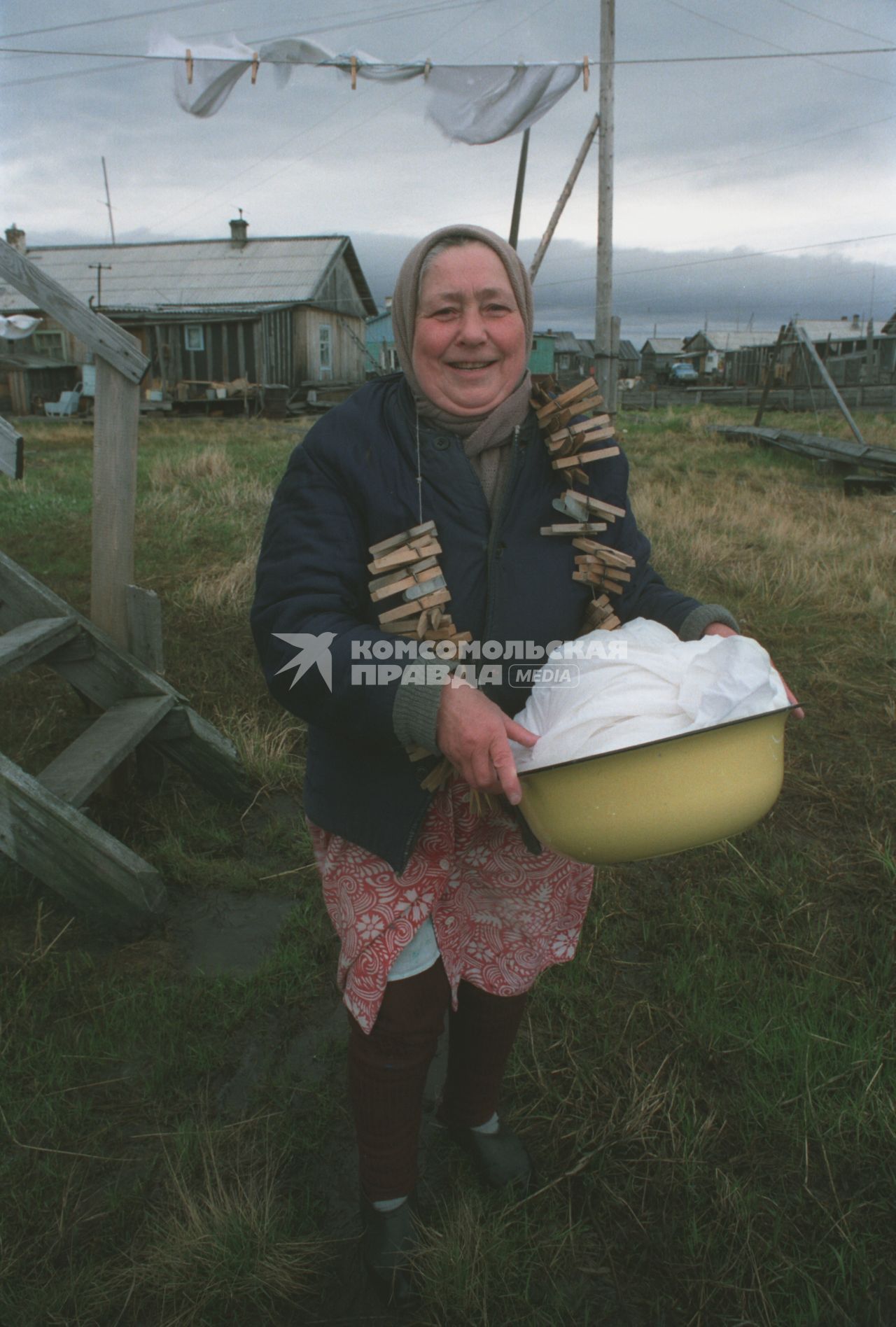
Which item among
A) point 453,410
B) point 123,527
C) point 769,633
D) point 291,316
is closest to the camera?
point 453,410

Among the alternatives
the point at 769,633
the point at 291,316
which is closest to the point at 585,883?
the point at 769,633

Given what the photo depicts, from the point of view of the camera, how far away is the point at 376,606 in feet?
4.92

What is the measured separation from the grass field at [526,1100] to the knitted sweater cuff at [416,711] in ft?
3.35

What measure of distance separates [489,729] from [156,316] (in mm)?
25705

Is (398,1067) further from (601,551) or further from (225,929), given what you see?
(225,929)

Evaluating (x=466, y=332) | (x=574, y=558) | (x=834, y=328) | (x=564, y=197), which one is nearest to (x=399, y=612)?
(x=574, y=558)

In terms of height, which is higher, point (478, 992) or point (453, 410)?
point (453, 410)

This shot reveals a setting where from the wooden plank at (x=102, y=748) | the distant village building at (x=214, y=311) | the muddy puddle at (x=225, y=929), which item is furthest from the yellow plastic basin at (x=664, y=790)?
the distant village building at (x=214, y=311)

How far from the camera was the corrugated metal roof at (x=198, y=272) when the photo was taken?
2431cm

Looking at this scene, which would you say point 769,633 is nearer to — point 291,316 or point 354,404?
point 354,404

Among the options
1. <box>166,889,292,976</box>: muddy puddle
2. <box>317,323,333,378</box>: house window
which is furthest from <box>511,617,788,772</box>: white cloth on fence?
<box>317,323,333,378</box>: house window

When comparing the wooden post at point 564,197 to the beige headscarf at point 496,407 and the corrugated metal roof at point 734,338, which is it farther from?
the corrugated metal roof at point 734,338

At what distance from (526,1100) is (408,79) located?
7957mm

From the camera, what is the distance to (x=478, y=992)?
5.81ft
